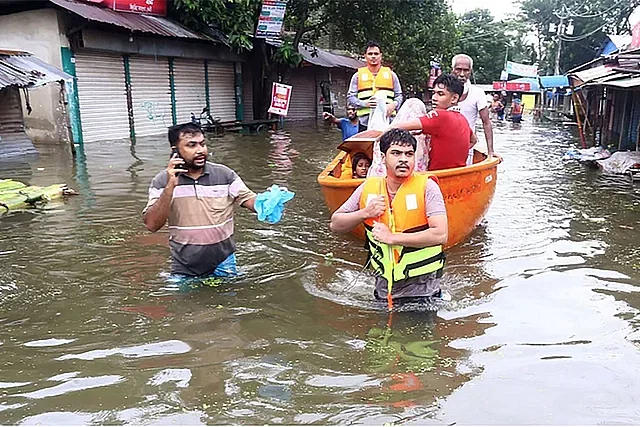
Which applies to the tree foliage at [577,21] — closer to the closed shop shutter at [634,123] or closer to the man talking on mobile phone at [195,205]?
the closed shop shutter at [634,123]

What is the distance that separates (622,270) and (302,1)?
17.9 metres

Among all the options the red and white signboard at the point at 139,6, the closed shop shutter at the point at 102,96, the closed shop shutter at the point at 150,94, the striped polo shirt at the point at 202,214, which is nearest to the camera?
the striped polo shirt at the point at 202,214

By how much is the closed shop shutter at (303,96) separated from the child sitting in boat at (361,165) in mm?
21735

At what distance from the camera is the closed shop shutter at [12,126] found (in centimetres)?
1411

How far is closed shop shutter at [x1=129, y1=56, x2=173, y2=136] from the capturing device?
61.0ft

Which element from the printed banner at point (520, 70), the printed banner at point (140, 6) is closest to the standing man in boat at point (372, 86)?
the printed banner at point (140, 6)

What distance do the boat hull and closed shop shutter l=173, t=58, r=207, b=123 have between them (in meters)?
14.5

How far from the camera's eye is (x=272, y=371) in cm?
377

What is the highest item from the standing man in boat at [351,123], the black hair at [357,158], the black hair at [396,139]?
the black hair at [396,139]

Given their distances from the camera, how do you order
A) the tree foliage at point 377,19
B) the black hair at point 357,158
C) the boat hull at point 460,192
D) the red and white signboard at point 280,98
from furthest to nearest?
the tree foliage at point 377,19 → the red and white signboard at point 280,98 → the black hair at point 357,158 → the boat hull at point 460,192

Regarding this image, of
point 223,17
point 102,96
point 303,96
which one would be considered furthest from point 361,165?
point 303,96

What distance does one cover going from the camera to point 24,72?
12.7 m

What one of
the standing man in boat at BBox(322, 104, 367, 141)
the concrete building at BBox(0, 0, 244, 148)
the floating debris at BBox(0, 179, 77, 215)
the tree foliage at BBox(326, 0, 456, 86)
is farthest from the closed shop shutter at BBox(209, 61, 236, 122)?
the standing man in boat at BBox(322, 104, 367, 141)

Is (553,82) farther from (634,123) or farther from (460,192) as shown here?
(460,192)
